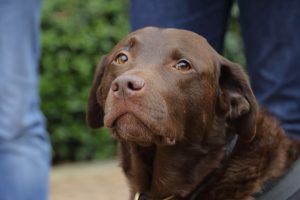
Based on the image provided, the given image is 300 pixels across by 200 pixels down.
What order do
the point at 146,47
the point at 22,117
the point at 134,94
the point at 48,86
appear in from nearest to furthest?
the point at 134,94
the point at 146,47
the point at 22,117
the point at 48,86

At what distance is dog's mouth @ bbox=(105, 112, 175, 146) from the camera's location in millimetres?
3613

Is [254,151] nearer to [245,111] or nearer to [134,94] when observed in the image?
[245,111]

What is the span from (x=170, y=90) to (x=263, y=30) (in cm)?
92

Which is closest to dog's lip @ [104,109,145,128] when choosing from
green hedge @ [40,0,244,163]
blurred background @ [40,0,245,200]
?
blurred background @ [40,0,245,200]

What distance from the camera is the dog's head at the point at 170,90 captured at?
361cm

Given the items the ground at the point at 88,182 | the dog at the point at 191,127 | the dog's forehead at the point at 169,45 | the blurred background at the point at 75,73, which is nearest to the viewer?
the dog at the point at 191,127

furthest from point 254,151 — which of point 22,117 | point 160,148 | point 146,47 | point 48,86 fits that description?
point 48,86

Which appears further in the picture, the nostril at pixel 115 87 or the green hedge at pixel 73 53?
the green hedge at pixel 73 53

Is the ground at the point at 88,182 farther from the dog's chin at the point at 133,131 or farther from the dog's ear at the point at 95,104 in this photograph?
the dog's chin at the point at 133,131

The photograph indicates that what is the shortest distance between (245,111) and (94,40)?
4338 mm

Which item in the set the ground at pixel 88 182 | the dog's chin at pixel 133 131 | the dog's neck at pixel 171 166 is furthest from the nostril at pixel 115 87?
the ground at pixel 88 182

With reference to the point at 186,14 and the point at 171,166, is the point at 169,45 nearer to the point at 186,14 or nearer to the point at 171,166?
the point at 171,166

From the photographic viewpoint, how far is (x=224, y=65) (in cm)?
393

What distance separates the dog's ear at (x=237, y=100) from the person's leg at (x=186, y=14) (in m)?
0.54
